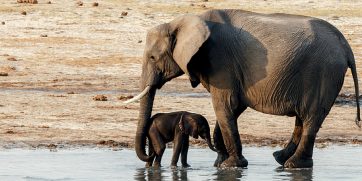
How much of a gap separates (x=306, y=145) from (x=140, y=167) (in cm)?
220

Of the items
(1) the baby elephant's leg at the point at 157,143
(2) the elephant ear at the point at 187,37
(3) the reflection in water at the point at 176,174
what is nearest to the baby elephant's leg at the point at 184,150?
(3) the reflection in water at the point at 176,174

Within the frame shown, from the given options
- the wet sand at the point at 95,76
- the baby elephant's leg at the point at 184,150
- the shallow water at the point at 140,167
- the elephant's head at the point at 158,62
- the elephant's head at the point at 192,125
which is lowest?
the wet sand at the point at 95,76

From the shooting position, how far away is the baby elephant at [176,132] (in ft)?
49.6

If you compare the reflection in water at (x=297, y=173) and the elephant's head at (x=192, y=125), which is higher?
the elephant's head at (x=192, y=125)

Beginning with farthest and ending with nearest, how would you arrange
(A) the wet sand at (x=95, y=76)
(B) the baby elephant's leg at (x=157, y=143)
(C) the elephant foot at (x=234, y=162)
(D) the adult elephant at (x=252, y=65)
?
(A) the wet sand at (x=95, y=76)
(C) the elephant foot at (x=234, y=162)
(B) the baby elephant's leg at (x=157, y=143)
(D) the adult elephant at (x=252, y=65)

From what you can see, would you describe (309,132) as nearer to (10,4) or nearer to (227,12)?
(227,12)

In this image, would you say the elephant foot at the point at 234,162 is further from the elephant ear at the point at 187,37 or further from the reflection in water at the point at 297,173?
the elephant ear at the point at 187,37

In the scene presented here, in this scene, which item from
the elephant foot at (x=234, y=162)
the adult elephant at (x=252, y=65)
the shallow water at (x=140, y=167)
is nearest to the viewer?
the shallow water at (x=140, y=167)

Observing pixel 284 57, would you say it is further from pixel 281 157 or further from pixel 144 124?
pixel 144 124

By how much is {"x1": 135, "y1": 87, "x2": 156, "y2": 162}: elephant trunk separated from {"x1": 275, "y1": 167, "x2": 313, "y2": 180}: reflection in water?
1.75 m

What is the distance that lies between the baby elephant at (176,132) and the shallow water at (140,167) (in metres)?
0.25

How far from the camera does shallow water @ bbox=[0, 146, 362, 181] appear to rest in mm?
14727

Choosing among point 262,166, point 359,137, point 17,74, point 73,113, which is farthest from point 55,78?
point 262,166

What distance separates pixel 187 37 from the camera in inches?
588
